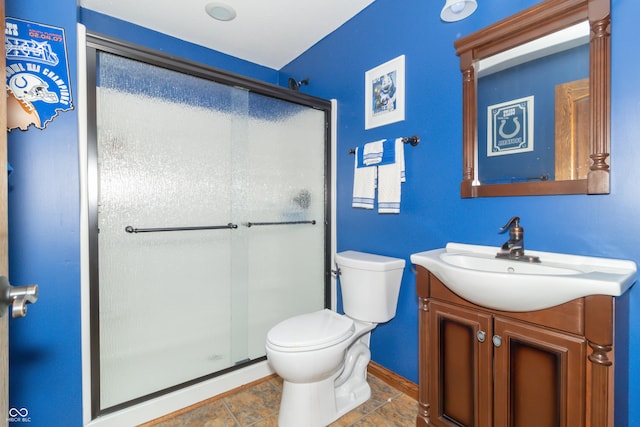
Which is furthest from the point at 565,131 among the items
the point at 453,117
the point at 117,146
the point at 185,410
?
the point at 185,410

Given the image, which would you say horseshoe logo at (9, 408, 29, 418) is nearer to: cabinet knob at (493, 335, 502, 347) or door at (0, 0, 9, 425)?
door at (0, 0, 9, 425)

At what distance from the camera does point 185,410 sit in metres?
1.65

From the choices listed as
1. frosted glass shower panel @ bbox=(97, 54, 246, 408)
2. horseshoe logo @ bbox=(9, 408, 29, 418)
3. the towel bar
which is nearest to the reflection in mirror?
the towel bar

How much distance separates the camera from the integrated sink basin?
921 millimetres

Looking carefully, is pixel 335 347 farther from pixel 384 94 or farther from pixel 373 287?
pixel 384 94

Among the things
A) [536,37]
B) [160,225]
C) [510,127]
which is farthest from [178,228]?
[536,37]

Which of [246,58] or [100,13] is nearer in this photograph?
[100,13]

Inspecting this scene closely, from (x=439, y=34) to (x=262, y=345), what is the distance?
7.03 feet

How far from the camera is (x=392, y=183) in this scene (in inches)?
70.0

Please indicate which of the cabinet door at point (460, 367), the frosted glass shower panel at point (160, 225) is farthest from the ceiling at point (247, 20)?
the cabinet door at point (460, 367)

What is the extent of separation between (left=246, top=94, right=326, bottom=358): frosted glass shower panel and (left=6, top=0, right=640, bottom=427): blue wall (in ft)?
1.37

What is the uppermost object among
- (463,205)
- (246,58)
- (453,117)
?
(246,58)

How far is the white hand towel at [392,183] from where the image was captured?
1748 millimetres

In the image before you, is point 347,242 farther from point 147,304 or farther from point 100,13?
point 100,13
